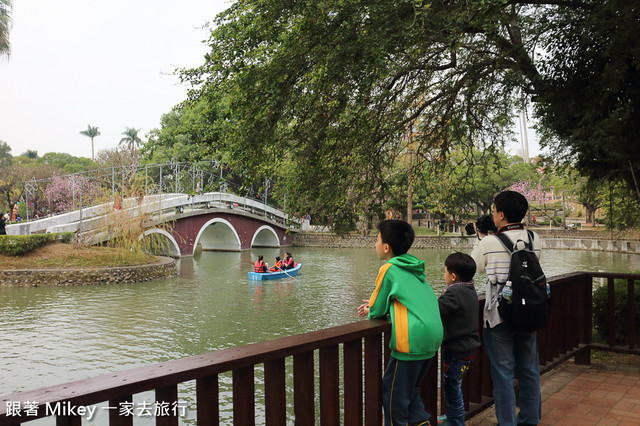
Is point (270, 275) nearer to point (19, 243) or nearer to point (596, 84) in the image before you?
point (19, 243)

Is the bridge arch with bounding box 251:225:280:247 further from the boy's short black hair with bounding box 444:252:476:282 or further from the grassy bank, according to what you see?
the boy's short black hair with bounding box 444:252:476:282

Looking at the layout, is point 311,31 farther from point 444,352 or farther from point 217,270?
point 217,270

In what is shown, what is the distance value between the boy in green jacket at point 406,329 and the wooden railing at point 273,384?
77 mm

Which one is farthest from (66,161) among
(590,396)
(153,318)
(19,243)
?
(590,396)

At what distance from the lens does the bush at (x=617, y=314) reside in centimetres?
558

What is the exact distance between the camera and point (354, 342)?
95.7 inches

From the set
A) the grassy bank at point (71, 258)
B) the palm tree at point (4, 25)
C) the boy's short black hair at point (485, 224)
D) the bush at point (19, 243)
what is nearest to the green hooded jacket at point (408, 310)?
the boy's short black hair at point (485, 224)

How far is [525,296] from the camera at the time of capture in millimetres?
2764

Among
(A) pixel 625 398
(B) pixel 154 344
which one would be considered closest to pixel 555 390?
(A) pixel 625 398

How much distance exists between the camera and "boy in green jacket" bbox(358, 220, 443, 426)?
8.00 ft

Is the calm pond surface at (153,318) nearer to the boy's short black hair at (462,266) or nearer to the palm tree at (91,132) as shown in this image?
the boy's short black hair at (462,266)

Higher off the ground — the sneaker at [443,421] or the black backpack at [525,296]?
the black backpack at [525,296]

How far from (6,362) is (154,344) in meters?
2.48

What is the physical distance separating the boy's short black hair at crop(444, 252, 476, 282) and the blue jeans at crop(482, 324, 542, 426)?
34cm
